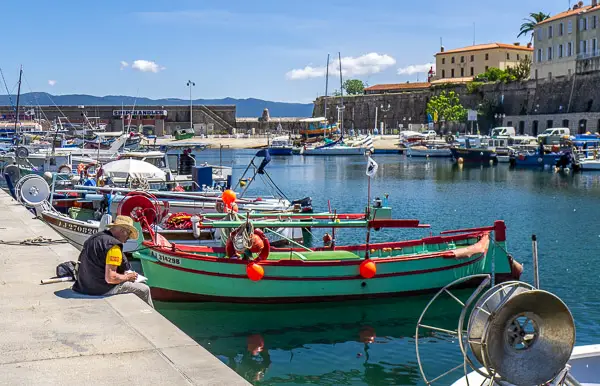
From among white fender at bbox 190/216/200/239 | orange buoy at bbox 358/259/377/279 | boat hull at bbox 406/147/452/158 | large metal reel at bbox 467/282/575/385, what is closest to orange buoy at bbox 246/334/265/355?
orange buoy at bbox 358/259/377/279

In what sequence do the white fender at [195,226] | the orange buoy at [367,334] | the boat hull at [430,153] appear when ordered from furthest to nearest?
the boat hull at [430,153]
the white fender at [195,226]
the orange buoy at [367,334]

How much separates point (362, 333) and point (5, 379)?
736 centimetres

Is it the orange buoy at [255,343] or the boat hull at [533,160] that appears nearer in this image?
the orange buoy at [255,343]

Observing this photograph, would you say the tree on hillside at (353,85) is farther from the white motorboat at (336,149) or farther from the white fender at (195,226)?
the white fender at (195,226)

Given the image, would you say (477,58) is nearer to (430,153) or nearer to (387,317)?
(430,153)

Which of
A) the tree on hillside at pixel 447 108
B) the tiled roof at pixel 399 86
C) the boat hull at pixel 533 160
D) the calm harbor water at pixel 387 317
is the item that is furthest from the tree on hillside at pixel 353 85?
the calm harbor water at pixel 387 317

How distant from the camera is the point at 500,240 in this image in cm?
1441

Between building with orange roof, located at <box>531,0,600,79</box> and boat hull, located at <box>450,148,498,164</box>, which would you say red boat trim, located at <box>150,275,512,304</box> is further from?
building with orange roof, located at <box>531,0,600,79</box>

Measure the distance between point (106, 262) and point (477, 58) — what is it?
95.1 m

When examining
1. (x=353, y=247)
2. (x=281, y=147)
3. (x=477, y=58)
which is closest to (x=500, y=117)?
(x=477, y=58)

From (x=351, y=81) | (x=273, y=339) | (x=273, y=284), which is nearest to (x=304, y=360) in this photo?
(x=273, y=339)

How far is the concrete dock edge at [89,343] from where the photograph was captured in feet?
19.0

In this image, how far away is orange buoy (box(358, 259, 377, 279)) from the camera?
12938 mm

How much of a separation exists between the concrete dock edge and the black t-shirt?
13 centimetres
